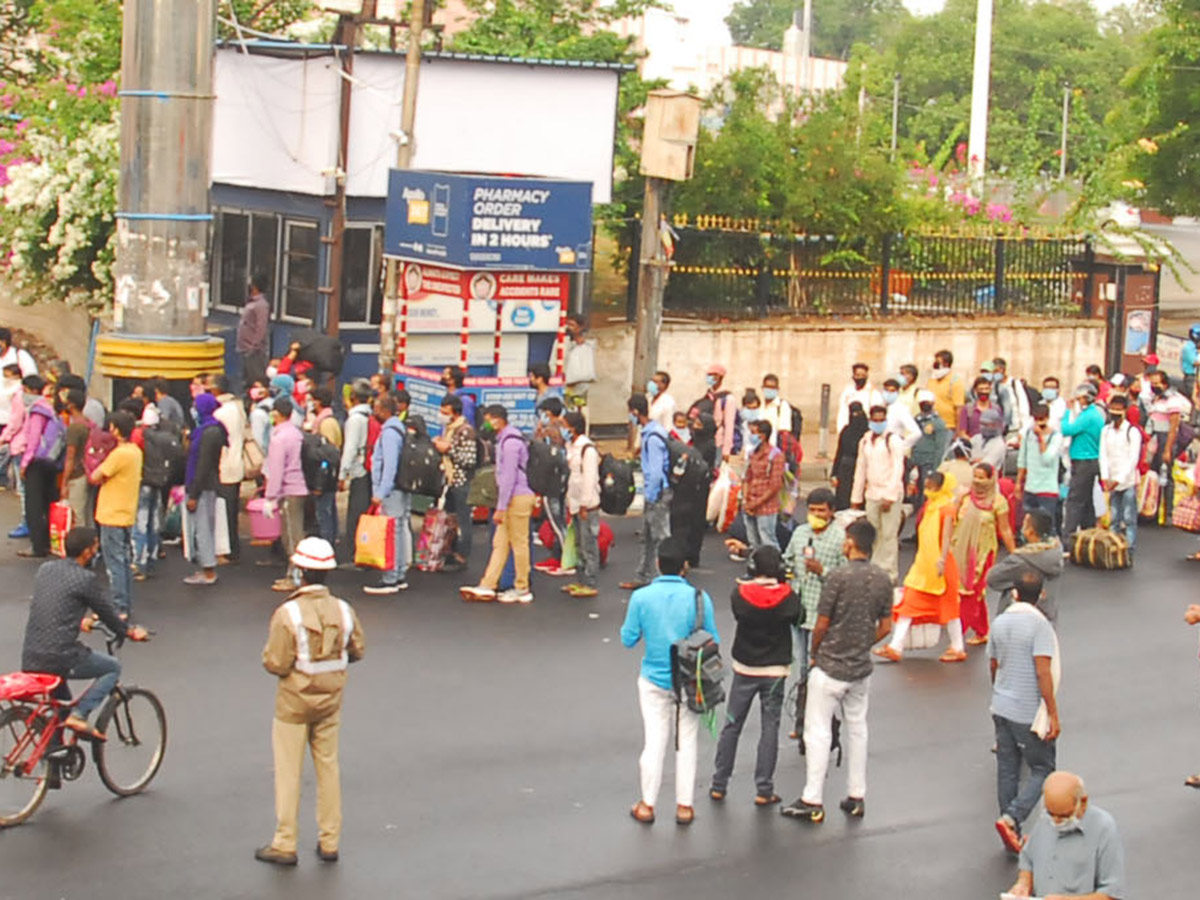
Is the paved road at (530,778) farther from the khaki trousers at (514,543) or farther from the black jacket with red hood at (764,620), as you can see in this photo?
the black jacket with red hood at (764,620)

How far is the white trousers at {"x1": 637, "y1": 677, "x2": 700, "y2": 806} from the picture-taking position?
10.7m

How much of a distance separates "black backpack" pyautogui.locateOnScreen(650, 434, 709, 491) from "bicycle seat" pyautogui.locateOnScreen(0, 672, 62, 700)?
22.1 feet

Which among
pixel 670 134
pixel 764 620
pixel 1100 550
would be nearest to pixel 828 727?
pixel 764 620

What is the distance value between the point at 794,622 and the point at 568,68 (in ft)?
45.1

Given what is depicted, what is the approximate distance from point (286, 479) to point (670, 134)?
7956mm

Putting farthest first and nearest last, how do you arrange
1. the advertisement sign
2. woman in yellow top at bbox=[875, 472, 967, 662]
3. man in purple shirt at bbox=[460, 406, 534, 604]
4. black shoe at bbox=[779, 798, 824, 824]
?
the advertisement sign < man in purple shirt at bbox=[460, 406, 534, 604] < woman in yellow top at bbox=[875, 472, 967, 662] < black shoe at bbox=[779, 798, 824, 824]

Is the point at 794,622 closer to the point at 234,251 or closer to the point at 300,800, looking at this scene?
the point at 300,800

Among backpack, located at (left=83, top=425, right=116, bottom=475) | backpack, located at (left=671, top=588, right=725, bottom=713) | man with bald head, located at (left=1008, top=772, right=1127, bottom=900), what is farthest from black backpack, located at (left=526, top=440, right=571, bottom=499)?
man with bald head, located at (left=1008, top=772, right=1127, bottom=900)

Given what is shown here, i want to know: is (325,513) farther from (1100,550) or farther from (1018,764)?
(1018,764)

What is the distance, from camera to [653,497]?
16.1m

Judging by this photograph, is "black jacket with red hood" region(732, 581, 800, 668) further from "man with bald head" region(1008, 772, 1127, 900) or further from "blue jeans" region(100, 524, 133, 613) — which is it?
"blue jeans" region(100, 524, 133, 613)

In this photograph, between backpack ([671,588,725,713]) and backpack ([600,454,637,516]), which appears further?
backpack ([600,454,637,516])

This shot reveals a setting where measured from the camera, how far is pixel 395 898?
9.54 meters

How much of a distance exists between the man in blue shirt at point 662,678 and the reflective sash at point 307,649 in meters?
1.56
